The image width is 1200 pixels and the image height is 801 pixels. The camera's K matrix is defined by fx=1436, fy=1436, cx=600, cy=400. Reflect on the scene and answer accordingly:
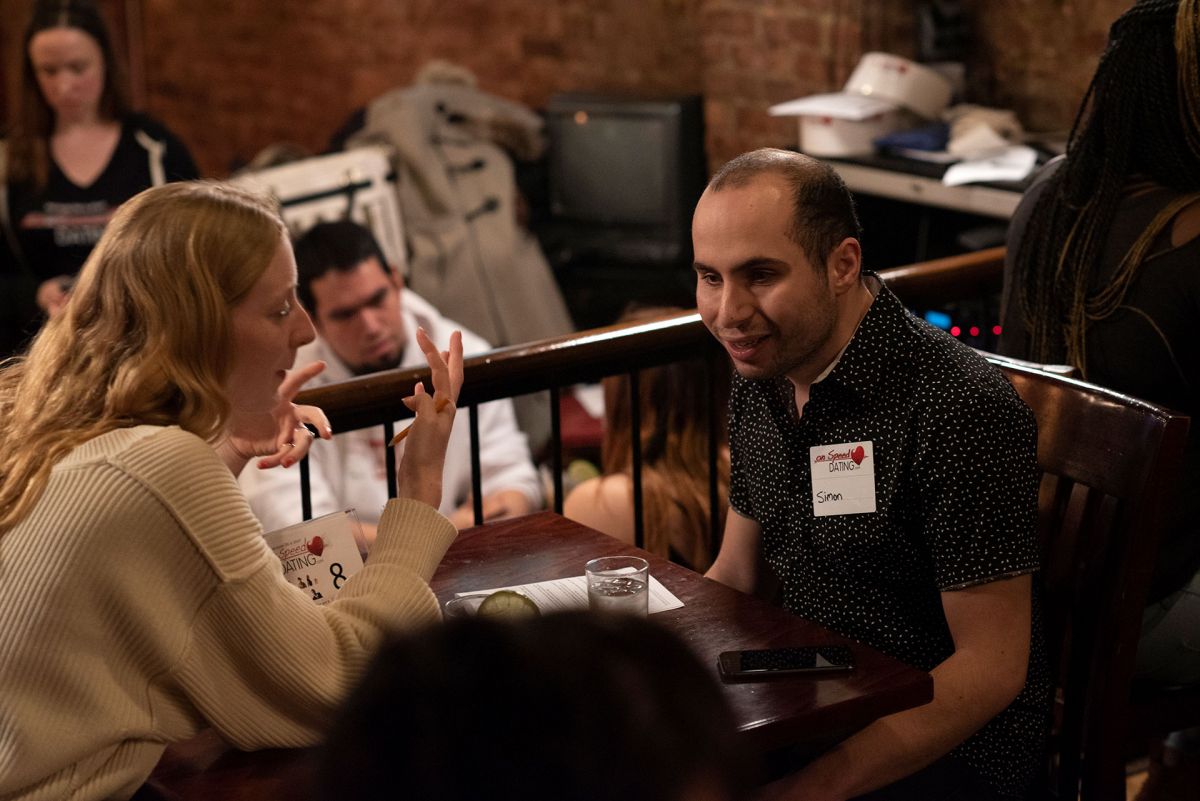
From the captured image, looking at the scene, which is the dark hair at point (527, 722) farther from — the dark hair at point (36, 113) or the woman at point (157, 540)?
the dark hair at point (36, 113)

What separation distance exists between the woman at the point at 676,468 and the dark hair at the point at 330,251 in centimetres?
108

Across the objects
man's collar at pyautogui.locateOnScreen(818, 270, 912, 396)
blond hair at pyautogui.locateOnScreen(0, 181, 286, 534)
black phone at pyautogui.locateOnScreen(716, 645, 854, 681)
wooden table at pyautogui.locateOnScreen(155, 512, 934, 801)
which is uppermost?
blond hair at pyautogui.locateOnScreen(0, 181, 286, 534)

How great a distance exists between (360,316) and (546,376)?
54.1 inches

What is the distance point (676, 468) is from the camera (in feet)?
8.14

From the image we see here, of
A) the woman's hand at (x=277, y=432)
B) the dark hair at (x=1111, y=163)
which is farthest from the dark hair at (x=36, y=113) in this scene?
the dark hair at (x=1111, y=163)

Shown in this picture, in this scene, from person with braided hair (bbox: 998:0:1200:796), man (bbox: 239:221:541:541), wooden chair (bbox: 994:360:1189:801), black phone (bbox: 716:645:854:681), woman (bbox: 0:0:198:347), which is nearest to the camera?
black phone (bbox: 716:645:854:681)

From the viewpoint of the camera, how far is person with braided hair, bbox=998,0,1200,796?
1.96 metres

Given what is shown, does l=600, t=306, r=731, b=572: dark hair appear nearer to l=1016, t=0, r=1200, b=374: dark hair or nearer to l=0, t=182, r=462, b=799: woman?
l=1016, t=0, r=1200, b=374: dark hair

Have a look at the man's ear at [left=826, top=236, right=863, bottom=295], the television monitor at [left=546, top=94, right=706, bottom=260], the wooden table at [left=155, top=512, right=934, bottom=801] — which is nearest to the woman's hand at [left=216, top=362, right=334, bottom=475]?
the wooden table at [left=155, top=512, right=934, bottom=801]

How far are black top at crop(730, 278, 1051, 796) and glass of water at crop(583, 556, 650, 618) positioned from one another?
0.78 feet

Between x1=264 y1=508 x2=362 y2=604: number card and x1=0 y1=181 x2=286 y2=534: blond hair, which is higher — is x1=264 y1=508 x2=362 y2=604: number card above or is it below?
below

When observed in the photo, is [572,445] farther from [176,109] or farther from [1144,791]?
[176,109]

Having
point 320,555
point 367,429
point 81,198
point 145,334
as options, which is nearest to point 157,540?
point 145,334

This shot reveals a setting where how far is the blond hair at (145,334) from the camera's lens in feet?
4.50
